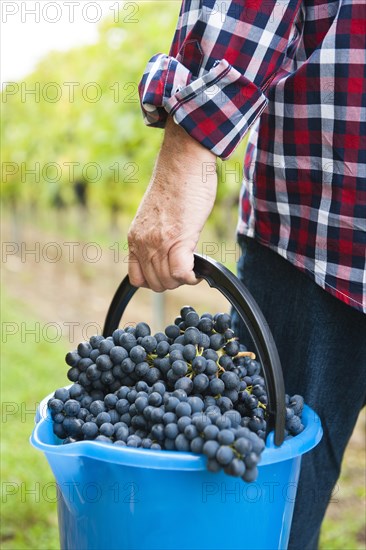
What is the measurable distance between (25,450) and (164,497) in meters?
2.13

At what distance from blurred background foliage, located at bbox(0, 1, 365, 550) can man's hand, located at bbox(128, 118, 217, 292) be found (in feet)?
4.83

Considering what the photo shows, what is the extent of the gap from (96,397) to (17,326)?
485 centimetres

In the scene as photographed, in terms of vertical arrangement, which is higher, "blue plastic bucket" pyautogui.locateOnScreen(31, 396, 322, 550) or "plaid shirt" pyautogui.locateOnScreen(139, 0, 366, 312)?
"plaid shirt" pyautogui.locateOnScreen(139, 0, 366, 312)

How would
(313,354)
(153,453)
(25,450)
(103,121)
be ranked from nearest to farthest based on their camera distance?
(153,453) → (313,354) → (25,450) → (103,121)

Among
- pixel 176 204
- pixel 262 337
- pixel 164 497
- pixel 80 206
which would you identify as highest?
pixel 176 204

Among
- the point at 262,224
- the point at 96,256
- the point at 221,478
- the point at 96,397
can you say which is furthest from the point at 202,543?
the point at 96,256

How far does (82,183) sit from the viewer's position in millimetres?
8625

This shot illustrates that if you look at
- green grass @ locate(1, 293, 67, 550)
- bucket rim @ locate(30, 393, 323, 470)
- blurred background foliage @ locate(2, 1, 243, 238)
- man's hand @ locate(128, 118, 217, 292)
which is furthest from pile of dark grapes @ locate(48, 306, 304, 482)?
blurred background foliage @ locate(2, 1, 243, 238)

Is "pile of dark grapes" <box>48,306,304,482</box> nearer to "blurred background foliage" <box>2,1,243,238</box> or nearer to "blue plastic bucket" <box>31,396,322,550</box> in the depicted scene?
"blue plastic bucket" <box>31,396,322,550</box>

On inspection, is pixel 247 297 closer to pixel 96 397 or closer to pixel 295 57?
pixel 96 397

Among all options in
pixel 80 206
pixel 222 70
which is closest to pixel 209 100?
pixel 222 70

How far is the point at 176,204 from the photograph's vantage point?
1.18m

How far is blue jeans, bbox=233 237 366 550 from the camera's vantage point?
54.6 inches

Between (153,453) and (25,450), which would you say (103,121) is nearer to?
(25,450)
